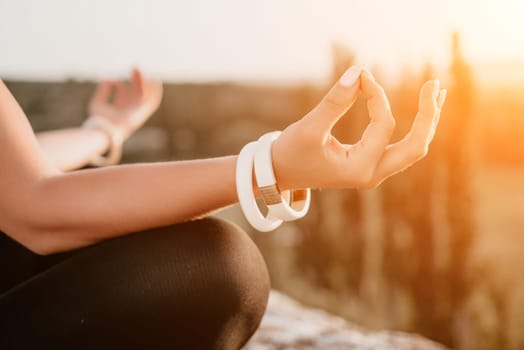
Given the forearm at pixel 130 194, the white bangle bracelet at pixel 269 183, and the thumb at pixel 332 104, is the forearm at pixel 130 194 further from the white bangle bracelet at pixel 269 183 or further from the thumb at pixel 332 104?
the thumb at pixel 332 104

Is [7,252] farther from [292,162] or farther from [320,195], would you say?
[320,195]

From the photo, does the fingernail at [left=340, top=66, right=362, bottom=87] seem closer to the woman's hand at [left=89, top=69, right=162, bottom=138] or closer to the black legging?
the black legging

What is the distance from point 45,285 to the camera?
95cm

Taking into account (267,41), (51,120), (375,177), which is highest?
(375,177)

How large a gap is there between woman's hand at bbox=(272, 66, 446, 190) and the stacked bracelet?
17mm

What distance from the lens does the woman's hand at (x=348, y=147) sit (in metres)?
0.82

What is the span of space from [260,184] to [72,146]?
1.15m

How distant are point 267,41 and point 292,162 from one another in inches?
155

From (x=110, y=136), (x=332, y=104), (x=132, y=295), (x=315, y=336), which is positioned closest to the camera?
(x=332, y=104)

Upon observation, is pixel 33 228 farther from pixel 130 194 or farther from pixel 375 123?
pixel 375 123

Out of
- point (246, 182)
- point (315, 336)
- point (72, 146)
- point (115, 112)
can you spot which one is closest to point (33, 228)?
point (246, 182)

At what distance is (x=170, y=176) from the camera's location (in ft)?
2.92

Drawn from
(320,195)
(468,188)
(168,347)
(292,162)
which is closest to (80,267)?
(168,347)

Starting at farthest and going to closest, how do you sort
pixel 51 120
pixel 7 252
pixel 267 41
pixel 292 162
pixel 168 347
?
pixel 51 120
pixel 267 41
pixel 7 252
pixel 168 347
pixel 292 162
